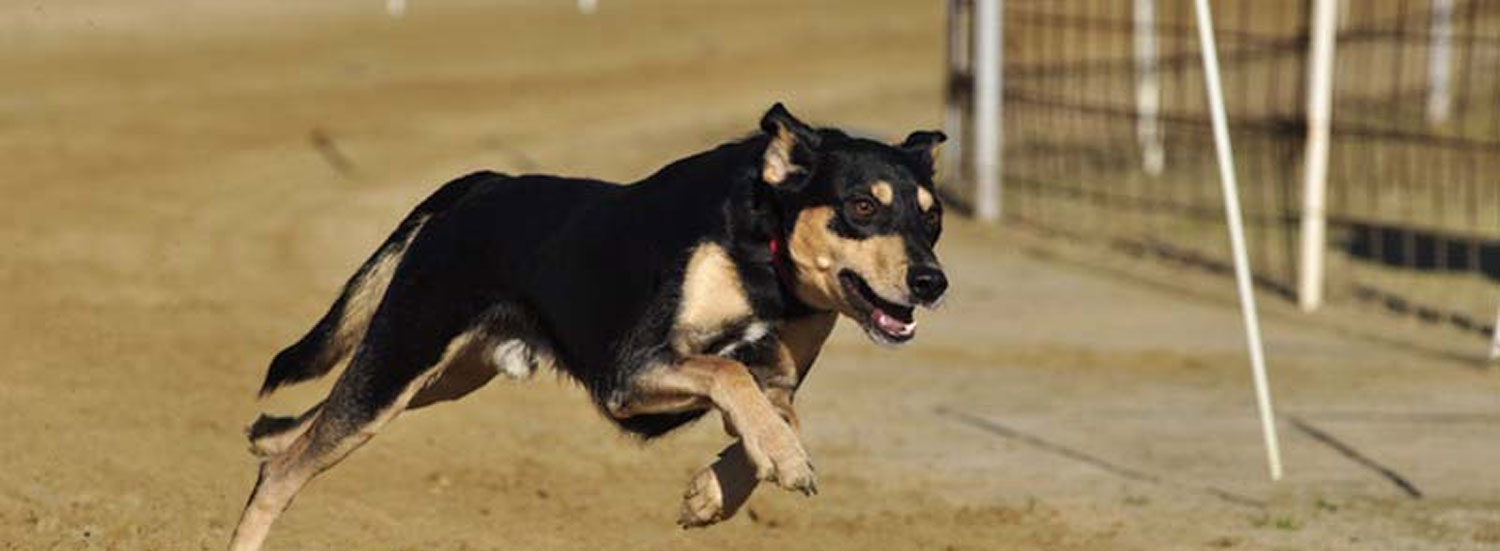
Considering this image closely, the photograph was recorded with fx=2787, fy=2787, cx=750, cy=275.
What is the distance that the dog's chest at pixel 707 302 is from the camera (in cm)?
727

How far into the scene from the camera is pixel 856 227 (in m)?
7.17

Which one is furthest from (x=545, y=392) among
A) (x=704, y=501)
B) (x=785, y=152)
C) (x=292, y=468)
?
(x=785, y=152)

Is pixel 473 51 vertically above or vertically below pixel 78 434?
below

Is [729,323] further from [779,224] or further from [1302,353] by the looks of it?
[1302,353]

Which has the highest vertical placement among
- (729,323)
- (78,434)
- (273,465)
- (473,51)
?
(729,323)

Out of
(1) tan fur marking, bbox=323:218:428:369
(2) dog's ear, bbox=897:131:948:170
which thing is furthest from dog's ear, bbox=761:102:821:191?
(1) tan fur marking, bbox=323:218:428:369

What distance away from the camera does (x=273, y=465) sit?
27.3 feet

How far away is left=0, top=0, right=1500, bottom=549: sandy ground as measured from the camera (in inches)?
382

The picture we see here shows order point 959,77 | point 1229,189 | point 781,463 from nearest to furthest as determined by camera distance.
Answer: point 781,463, point 1229,189, point 959,77

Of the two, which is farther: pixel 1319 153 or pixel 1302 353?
pixel 1319 153

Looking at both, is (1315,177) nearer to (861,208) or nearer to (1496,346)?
(1496,346)

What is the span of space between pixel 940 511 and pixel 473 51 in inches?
693

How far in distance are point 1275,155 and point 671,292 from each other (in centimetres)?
1479

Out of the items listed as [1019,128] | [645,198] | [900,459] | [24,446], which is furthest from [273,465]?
[1019,128]
